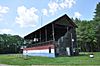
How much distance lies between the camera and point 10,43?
118 metres

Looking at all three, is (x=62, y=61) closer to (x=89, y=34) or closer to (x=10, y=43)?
(x=89, y=34)

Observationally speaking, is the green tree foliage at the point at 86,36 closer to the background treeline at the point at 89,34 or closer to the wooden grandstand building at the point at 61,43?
the background treeline at the point at 89,34

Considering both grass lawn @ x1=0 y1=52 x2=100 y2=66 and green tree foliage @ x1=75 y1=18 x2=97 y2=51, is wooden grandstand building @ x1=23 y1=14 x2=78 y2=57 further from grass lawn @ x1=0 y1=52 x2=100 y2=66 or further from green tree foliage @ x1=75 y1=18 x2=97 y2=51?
green tree foliage @ x1=75 y1=18 x2=97 y2=51

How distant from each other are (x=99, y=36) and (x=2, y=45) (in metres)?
49.9

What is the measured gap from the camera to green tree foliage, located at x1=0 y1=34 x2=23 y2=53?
4221 inches

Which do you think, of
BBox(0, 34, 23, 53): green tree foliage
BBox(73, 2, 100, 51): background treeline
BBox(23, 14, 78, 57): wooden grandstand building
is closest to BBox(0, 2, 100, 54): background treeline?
BBox(73, 2, 100, 51): background treeline

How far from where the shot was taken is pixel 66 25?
44281mm

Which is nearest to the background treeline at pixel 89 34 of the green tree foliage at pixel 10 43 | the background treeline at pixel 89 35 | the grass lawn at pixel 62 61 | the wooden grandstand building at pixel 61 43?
the background treeline at pixel 89 35

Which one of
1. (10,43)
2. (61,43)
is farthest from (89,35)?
(10,43)

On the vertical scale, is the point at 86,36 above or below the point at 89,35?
below

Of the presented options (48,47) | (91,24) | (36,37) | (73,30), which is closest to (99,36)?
(91,24)

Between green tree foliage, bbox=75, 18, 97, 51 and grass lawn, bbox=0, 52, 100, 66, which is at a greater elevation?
green tree foliage, bbox=75, 18, 97, 51

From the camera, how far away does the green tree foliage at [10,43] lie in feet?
352

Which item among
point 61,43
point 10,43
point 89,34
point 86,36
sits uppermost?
point 89,34
